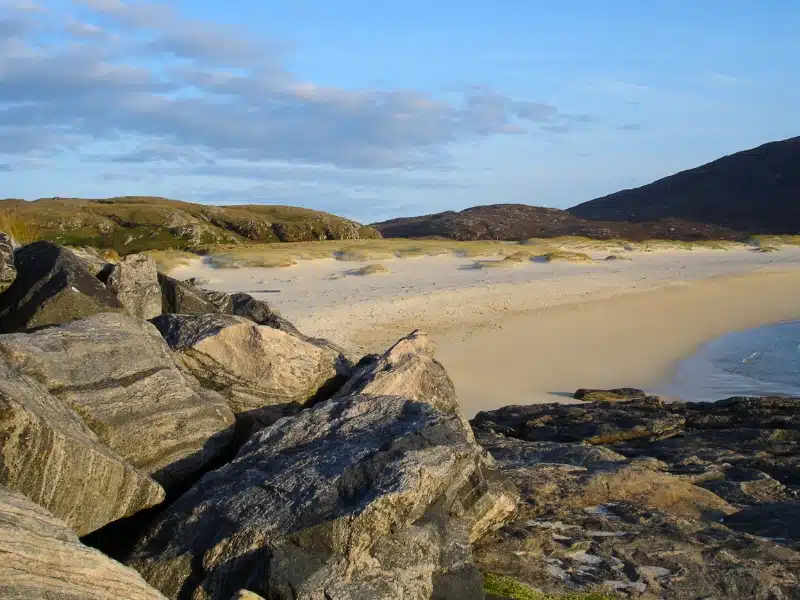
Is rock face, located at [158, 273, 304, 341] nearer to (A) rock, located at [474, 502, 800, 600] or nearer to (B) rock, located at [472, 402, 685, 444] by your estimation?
(B) rock, located at [472, 402, 685, 444]

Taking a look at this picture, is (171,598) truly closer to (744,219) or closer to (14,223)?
(14,223)

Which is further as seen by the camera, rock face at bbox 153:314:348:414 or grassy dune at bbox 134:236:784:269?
grassy dune at bbox 134:236:784:269

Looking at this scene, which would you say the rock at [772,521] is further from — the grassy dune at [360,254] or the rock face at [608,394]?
the grassy dune at [360,254]

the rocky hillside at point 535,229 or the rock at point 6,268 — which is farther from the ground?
the rocky hillside at point 535,229

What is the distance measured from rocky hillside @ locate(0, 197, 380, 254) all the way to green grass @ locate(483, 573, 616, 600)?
43450 mm

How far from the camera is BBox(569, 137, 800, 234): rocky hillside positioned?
122188 millimetres

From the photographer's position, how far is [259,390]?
962 centimetres

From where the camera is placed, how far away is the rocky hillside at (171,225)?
171ft

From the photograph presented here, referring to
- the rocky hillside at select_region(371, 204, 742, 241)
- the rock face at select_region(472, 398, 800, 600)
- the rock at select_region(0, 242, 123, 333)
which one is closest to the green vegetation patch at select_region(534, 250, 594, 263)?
the rock face at select_region(472, 398, 800, 600)

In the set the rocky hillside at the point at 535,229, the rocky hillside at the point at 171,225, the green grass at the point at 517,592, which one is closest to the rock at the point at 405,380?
the green grass at the point at 517,592

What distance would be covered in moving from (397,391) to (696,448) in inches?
200

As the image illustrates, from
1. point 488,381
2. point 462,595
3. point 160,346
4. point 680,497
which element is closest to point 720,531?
point 680,497

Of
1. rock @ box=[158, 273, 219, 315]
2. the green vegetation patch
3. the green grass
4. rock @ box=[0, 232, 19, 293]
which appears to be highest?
rock @ box=[0, 232, 19, 293]

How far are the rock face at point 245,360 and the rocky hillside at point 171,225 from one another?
39622 millimetres
